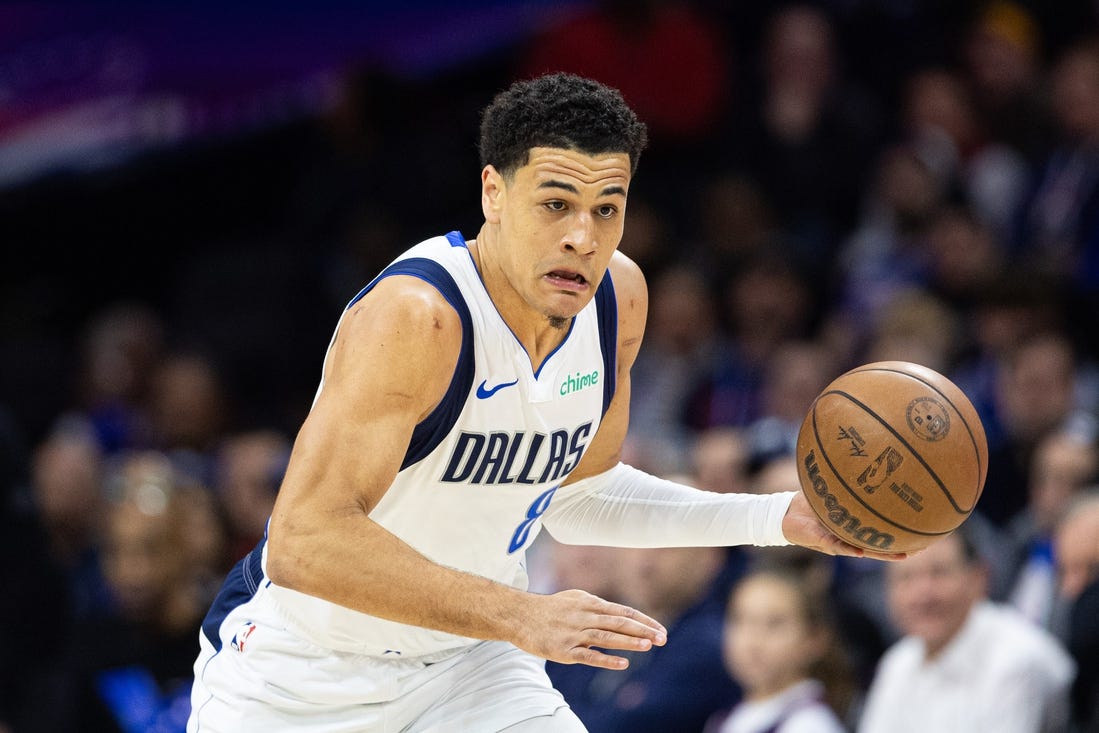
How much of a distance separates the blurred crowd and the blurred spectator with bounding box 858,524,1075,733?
0.04 ft

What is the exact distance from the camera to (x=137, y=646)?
24.7 ft

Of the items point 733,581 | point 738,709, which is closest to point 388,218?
point 733,581

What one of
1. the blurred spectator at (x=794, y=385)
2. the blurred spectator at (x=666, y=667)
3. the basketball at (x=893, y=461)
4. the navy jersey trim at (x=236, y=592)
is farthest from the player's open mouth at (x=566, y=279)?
the blurred spectator at (x=794, y=385)

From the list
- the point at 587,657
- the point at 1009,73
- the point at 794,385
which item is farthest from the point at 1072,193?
the point at 587,657

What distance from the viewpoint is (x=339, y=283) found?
10562 millimetres

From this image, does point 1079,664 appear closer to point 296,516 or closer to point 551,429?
point 551,429

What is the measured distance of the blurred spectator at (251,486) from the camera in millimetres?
8758

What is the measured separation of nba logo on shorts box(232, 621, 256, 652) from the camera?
173 inches

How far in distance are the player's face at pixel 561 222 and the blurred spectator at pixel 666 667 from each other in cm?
265

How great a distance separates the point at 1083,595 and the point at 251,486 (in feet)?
14.8

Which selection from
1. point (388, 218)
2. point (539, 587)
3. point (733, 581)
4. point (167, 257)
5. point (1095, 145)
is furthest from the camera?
point (167, 257)

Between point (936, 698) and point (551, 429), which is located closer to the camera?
point (551, 429)

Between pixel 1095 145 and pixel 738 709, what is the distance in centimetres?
454

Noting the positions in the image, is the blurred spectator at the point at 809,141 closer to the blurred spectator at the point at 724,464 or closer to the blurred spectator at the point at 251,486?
the blurred spectator at the point at 724,464
